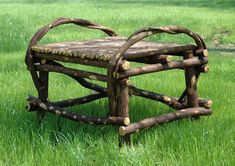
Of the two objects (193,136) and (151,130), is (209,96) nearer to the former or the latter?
(151,130)

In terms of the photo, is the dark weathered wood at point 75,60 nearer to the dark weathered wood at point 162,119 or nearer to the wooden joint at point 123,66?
the wooden joint at point 123,66

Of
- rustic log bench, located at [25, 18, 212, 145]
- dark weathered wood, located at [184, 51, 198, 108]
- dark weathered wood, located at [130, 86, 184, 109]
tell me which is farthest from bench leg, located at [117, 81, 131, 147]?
dark weathered wood, located at [130, 86, 184, 109]

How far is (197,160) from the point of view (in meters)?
2.92

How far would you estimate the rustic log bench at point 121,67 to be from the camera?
10.6 ft

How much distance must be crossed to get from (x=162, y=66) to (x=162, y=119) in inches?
15.4

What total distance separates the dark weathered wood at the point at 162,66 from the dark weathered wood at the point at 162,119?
13.4 inches

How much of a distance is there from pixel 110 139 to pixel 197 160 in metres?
0.73

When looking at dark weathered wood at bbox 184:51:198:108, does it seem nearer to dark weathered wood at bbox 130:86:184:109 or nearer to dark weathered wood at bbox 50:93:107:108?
A: dark weathered wood at bbox 130:86:184:109

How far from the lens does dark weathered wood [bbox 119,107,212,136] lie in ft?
10.7

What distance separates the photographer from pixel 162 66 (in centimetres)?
349

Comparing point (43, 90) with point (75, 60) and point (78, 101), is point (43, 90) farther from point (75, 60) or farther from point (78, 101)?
point (75, 60)

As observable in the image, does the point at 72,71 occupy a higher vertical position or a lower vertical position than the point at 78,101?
higher

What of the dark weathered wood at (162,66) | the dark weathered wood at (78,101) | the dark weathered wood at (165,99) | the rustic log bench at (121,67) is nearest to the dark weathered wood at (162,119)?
the rustic log bench at (121,67)

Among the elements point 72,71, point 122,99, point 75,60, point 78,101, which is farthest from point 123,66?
point 78,101
